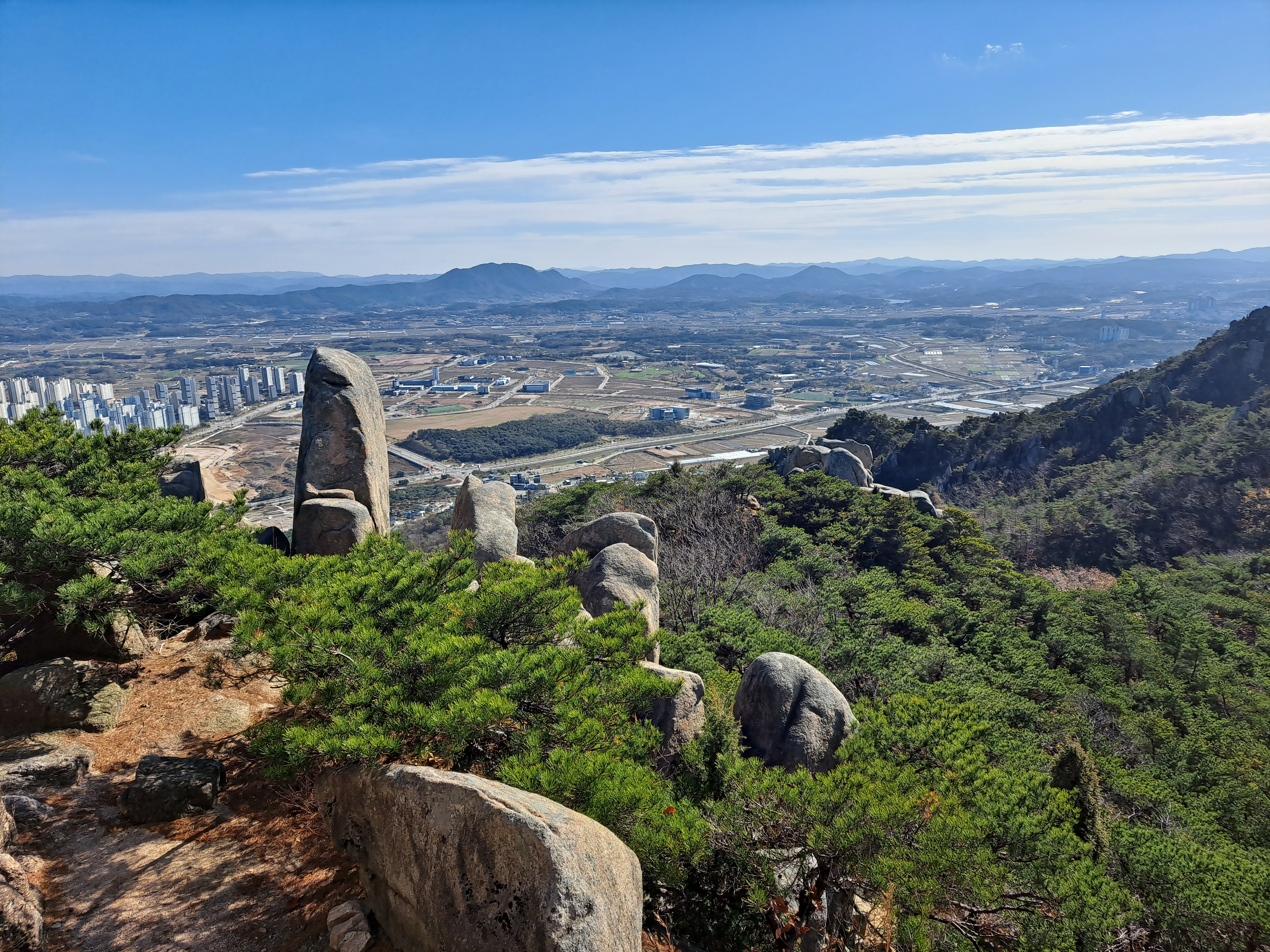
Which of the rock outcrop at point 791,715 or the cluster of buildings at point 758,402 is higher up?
the rock outcrop at point 791,715

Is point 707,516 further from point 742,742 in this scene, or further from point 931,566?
point 742,742

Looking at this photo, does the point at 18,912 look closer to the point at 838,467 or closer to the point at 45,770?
the point at 45,770

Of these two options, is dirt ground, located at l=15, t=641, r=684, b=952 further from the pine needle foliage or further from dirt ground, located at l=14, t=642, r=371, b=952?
the pine needle foliage

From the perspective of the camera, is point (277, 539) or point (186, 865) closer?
point (186, 865)

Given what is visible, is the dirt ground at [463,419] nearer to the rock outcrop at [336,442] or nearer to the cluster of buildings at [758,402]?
the cluster of buildings at [758,402]

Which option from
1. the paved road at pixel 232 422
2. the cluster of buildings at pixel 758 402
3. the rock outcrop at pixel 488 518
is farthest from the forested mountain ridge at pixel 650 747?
Result: the cluster of buildings at pixel 758 402

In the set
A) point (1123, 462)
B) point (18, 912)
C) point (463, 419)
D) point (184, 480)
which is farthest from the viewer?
point (463, 419)

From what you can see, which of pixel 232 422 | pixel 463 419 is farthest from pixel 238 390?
pixel 463 419
